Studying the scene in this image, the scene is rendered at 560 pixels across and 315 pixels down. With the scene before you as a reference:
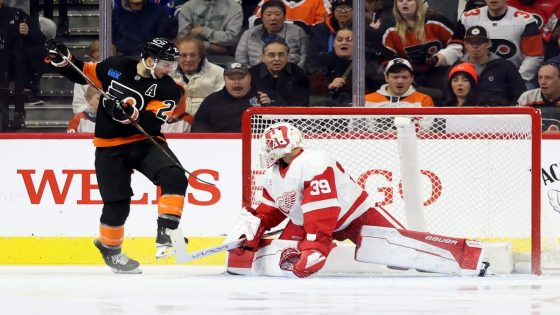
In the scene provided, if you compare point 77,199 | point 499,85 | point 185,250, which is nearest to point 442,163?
point 499,85

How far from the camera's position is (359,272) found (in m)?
6.80

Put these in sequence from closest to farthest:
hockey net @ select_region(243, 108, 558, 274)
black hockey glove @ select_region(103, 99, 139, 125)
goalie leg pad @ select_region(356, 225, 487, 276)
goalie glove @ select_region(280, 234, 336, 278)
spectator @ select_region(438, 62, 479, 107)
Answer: goalie glove @ select_region(280, 234, 336, 278)
goalie leg pad @ select_region(356, 225, 487, 276)
black hockey glove @ select_region(103, 99, 139, 125)
hockey net @ select_region(243, 108, 558, 274)
spectator @ select_region(438, 62, 479, 107)

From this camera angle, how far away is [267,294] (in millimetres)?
5566

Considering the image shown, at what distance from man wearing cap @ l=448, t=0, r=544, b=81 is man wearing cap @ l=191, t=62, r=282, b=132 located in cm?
113

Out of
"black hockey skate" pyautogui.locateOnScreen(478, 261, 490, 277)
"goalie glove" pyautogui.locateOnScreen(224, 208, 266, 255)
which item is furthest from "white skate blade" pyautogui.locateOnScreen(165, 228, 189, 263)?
"black hockey skate" pyautogui.locateOnScreen(478, 261, 490, 277)

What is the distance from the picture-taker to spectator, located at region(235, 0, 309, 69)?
26.1 feet

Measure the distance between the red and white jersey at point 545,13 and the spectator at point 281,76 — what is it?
1.34m

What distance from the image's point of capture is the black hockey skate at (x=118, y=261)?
6.91 meters

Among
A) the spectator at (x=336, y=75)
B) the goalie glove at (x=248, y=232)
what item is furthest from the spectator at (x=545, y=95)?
the goalie glove at (x=248, y=232)

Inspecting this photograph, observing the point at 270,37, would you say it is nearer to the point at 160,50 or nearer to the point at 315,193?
the point at 160,50

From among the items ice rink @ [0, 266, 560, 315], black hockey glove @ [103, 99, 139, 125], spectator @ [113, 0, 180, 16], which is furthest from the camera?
spectator @ [113, 0, 180, 16]

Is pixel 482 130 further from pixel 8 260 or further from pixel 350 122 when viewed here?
pixel 8 260

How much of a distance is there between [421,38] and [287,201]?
6.25 feet

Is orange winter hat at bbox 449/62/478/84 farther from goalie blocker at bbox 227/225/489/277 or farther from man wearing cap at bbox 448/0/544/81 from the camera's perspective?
goalie blocker at bbox 227/225/489/277
